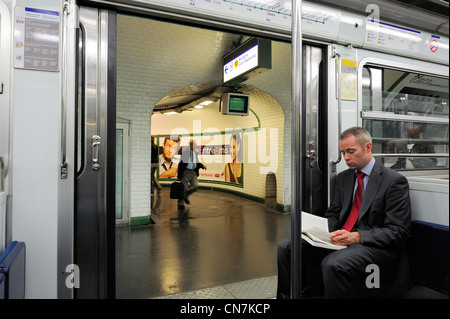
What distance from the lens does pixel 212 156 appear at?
11938 millimetres

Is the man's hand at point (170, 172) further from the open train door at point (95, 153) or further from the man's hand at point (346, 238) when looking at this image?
the man's hand at point (346, 238)

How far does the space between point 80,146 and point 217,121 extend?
9.43m

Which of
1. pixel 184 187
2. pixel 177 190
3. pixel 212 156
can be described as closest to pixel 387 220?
pixel 184 187

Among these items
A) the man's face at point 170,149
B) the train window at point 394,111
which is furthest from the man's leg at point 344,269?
the man's face at point 170,149

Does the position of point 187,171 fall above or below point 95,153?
below

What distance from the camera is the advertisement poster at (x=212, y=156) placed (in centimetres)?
1057

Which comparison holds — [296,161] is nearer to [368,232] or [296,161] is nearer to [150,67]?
[368,232]

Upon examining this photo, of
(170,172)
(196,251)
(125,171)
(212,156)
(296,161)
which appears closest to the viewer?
(296,161)

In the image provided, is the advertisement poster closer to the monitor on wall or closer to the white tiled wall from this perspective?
the monitor on wall

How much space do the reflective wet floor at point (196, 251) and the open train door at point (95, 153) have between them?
852 millimetres

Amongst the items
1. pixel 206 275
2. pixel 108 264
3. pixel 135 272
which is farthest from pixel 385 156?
pixel 135 272

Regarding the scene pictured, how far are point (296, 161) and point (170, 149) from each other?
11.0 metres

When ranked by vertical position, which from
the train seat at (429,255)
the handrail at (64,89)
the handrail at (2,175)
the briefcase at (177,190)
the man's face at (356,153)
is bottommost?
the briefcase at (177,190)

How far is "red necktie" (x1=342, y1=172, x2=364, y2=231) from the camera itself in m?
2.03
